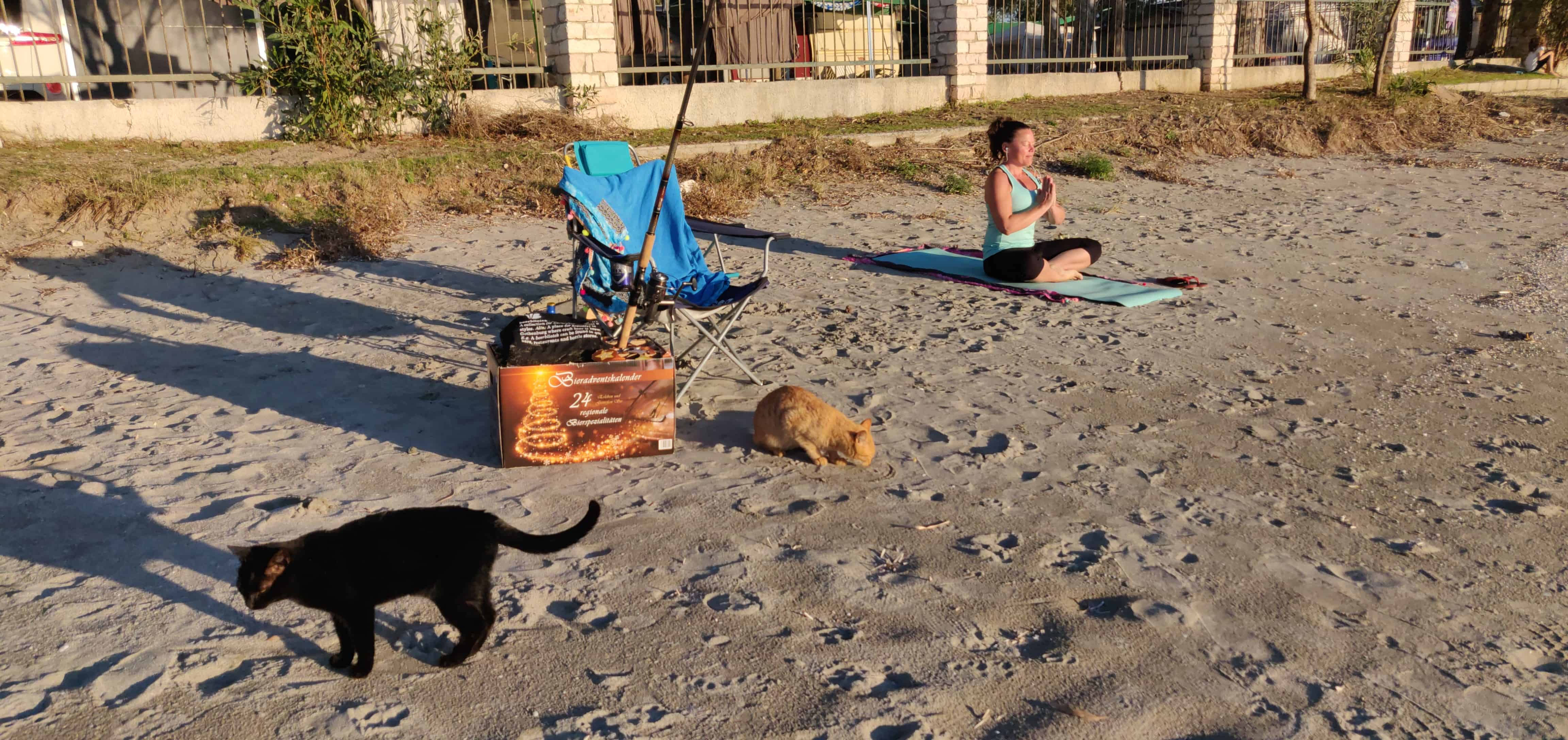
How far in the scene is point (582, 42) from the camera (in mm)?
10891

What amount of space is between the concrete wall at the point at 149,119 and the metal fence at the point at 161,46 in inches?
8.7

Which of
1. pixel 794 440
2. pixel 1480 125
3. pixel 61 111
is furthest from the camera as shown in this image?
pixel 1480 125

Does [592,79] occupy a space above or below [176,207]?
above

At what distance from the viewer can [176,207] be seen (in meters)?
7.60

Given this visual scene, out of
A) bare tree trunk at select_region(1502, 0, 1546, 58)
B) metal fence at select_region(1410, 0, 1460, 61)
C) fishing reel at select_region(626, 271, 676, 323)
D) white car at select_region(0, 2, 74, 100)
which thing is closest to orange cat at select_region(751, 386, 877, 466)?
fishing reel at select_region(626, 271, 676, 323)

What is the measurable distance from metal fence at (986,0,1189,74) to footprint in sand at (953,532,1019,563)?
12.0 meters

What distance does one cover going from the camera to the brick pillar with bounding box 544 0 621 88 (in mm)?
10805

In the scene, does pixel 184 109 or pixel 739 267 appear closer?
pixel 739 267

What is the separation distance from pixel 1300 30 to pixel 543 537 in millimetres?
19651

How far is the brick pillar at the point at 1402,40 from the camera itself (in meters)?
18.8

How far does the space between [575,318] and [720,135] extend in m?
6.93

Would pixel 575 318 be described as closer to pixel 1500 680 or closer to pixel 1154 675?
pixel 1154 675

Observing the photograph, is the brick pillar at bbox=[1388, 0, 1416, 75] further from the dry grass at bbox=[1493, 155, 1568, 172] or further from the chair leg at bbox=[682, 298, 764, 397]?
the chair leg at bbox=[682, 298, 764, 397]

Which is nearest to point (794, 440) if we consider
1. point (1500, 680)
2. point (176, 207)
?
point (1500, 680)
